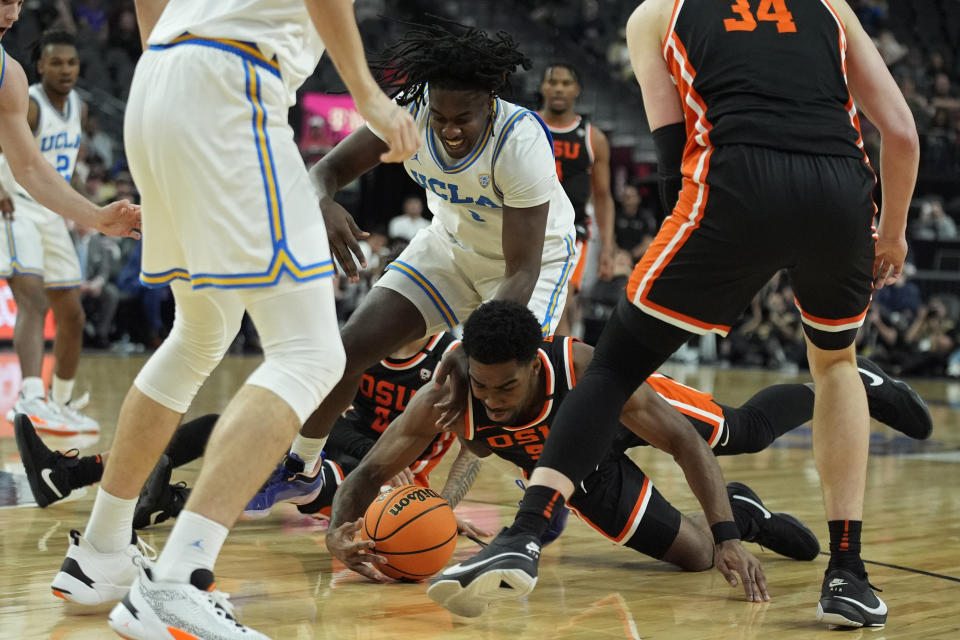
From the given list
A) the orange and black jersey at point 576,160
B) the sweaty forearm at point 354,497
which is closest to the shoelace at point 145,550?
the sweaty forearm at point 354,497

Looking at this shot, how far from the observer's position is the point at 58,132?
7059mm

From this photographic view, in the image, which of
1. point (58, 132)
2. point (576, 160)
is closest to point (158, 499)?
point (58, 132)

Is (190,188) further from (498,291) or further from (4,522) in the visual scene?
(4,522)

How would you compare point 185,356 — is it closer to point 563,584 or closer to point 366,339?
point 366,339

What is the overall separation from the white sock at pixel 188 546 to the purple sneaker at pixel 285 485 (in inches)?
67.8

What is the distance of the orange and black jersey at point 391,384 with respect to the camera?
4.96m

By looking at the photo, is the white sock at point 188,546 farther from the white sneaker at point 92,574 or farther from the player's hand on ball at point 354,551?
the player's hand on ball at point 354,551

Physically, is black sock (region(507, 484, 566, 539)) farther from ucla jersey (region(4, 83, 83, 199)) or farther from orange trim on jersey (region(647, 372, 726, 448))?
ucla jersey (region(4, 83, 83, 199))

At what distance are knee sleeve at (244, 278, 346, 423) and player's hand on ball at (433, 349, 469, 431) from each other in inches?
36.3

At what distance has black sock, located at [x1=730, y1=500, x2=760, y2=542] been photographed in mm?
3967

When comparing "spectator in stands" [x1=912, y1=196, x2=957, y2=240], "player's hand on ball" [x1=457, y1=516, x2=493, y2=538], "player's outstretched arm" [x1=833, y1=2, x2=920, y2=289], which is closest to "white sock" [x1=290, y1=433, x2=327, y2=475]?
"player's hand on ball" [x1=457, y1=516, x2=493, y2=538]

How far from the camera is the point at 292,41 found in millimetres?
2744

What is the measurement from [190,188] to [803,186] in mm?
1507

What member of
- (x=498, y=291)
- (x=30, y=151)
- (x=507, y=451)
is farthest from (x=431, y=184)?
(x=30, y=151)
